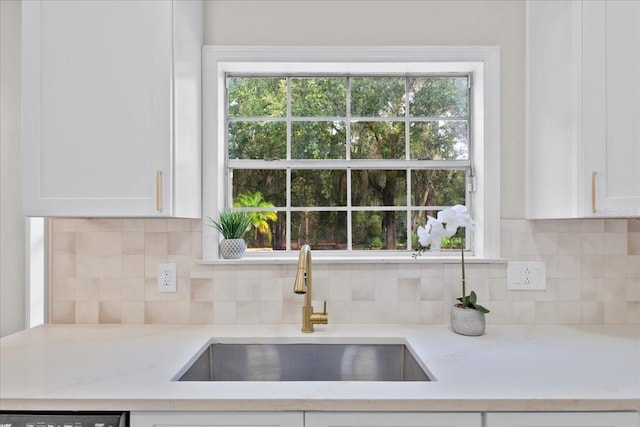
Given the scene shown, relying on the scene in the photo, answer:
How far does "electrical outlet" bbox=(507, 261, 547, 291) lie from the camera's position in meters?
1.77

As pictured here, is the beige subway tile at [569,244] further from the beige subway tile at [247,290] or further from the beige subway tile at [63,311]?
the beige subway tile at [63,311]

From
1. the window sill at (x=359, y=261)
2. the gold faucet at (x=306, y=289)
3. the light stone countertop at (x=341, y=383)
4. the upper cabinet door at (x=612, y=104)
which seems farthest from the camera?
the window sill at (x=359, y=261)

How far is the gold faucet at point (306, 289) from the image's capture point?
4.98 ft

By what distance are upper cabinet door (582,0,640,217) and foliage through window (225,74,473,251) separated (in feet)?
1.88

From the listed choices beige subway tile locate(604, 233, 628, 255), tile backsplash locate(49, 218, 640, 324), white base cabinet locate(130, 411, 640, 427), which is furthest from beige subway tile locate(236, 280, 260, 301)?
beige subway tile locate(604, 233, 628, 255)

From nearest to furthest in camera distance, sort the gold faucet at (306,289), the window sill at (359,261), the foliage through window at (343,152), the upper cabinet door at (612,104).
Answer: the upper cabinet door at (612,104), the gold faucet at (306,289), the window sill at (359,261), the foliage through window at (343,152)

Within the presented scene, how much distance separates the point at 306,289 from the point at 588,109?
123cm

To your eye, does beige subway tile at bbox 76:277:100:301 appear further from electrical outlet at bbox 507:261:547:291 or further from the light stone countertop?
electrical outlet at bbox 507:261:547:291

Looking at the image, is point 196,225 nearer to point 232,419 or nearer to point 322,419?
point 232,419

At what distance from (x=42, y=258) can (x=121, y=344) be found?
706 millimetres

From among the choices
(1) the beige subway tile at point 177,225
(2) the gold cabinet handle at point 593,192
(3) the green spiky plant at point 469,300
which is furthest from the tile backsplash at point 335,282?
(2) the gold cabinet handle at point 593,192

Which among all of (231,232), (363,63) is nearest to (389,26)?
(363,63)

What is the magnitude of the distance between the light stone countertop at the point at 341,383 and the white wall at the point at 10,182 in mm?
311

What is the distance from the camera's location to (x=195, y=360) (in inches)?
55.1
